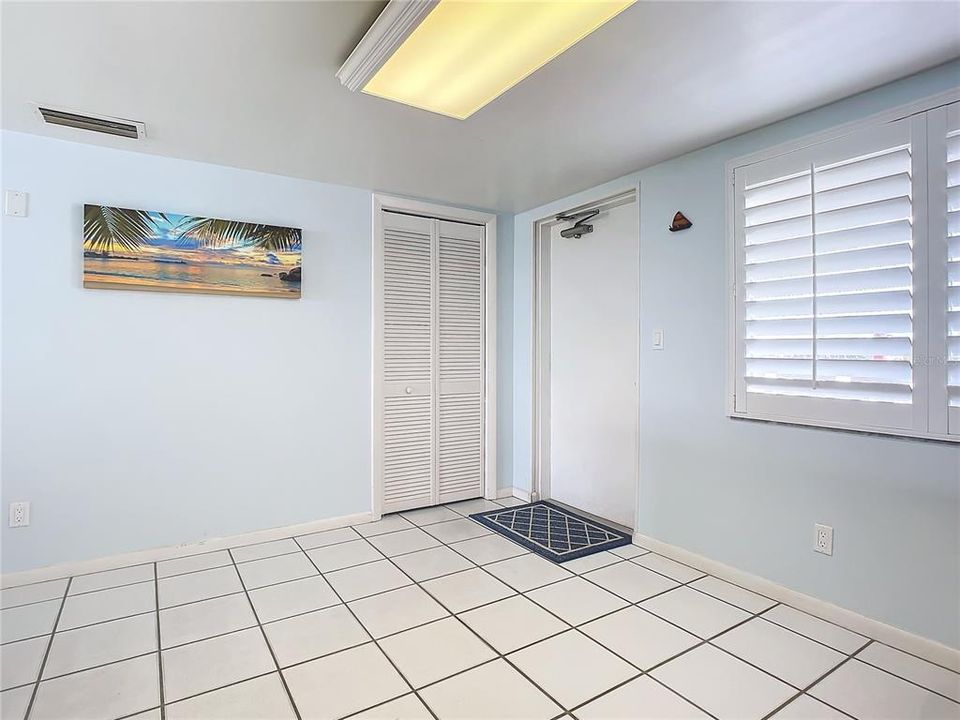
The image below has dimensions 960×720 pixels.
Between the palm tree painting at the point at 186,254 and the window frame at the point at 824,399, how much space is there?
256 cm

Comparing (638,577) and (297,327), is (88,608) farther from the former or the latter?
(638,577)

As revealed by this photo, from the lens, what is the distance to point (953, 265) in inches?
77.3

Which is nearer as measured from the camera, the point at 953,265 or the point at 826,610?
the point at 953,265

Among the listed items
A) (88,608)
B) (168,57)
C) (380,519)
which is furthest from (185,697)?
(168,57)

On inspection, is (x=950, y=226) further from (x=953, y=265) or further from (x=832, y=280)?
(x=832, y=280)

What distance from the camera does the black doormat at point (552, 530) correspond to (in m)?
3.13

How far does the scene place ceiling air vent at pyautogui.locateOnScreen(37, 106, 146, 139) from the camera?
2438 millimetres

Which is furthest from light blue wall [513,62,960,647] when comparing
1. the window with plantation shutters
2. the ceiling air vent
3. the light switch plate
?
the light switch plate

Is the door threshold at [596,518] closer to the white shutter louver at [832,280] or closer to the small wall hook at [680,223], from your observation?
the white shutter louver at [832,280]

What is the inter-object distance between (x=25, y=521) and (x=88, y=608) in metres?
0.65

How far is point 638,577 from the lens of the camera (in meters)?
2.75

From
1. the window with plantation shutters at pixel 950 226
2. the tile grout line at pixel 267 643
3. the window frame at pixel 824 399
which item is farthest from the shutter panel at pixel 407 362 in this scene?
the window with plantation shutters at pixel 950 226

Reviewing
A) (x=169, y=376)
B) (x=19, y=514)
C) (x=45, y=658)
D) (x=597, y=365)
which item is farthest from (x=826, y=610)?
(x=19, y=514)

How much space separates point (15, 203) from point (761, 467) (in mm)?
3950
